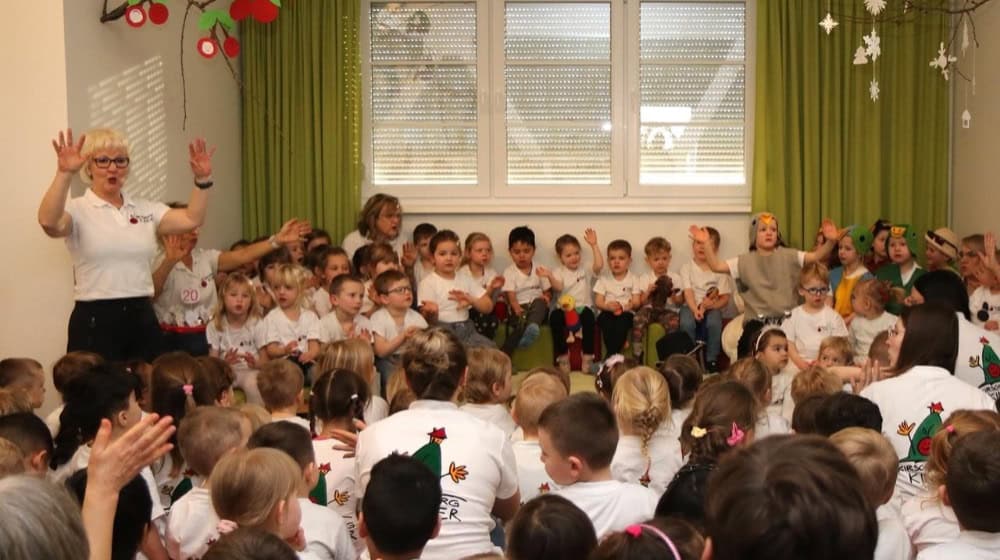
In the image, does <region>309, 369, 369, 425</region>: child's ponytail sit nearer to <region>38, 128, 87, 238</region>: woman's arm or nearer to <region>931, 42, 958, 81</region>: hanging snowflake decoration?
<region>38, 128, 87, 238</region>: woman's arm

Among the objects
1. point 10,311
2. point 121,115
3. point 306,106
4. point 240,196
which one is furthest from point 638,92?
point 10,311

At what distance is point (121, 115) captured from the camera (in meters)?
5.82

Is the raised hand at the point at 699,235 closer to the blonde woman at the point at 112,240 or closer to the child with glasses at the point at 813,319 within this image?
the child with glasses at the point at 813,319

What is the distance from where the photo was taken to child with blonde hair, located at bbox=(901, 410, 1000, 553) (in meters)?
2.68

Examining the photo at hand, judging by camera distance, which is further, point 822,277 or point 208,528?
point 822,277

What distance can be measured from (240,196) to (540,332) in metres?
2.32

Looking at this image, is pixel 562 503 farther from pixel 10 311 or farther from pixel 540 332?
pixel 540 332

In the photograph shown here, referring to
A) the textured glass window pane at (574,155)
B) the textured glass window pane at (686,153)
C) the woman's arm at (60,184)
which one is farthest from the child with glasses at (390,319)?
the textured glass window pane at (686,153)

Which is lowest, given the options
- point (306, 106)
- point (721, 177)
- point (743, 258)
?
point (743, 258)

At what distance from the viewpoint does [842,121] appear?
7789 mm

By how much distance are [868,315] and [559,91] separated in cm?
286

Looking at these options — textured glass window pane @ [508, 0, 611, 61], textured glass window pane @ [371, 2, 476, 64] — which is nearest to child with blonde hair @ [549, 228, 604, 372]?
textured glass window pane @ [508, 0, 611, 61]

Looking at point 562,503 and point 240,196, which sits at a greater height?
→ point 240,196

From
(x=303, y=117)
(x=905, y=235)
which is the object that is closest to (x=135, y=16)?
(x=303, y=117)
